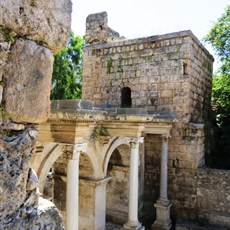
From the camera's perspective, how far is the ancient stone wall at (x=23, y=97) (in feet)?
4.58

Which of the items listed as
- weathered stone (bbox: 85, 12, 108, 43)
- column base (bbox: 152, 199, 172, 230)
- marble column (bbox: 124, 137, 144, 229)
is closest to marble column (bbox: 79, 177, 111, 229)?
marble column (bbox: 124, 137, 144, 229)

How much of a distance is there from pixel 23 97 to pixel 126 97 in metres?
10.2

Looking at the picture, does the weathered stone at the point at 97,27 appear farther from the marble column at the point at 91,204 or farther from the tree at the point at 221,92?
the marble column at the point at 91,204

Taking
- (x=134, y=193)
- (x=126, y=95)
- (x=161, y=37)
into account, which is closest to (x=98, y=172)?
(x=134, y=193)

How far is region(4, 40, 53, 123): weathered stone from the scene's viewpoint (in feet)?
4.75

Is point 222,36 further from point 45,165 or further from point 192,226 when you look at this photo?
point 45,165

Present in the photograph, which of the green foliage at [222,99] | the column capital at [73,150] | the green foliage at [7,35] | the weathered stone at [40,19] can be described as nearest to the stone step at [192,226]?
the green foliage at [222,99]

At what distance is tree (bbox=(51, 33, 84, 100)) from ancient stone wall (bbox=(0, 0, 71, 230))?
20.3m

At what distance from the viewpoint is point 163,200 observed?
32.2 feet

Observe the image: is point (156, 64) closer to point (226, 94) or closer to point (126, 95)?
point (126, 95)

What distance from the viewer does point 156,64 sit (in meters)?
10.6

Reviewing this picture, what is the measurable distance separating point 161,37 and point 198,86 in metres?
2.64

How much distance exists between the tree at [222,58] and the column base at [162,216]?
5.44m

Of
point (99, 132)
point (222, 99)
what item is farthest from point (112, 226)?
point (222, 99)
